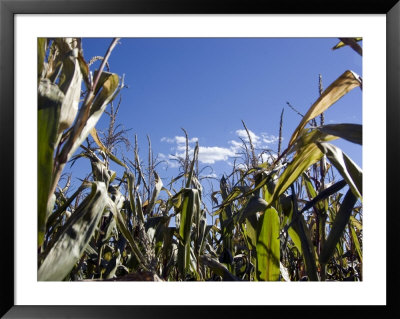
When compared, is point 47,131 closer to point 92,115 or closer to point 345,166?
point 92,115

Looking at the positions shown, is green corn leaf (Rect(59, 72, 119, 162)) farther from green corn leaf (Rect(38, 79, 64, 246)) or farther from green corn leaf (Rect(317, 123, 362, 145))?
green corn leaf (Rect(317, 123, 362, 145))

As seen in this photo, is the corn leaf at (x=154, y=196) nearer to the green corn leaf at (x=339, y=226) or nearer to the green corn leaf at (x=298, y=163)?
the green corn leaf at (x=298, y=163)

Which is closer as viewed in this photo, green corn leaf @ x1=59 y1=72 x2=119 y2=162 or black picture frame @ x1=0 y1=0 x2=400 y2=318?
green corn leaf @ x1=59 y1=72 x2=119 y2=162

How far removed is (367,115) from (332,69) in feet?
1.16

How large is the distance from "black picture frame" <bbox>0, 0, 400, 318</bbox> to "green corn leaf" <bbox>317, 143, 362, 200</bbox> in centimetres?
30

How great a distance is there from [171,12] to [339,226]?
80cm

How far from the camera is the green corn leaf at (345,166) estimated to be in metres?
0.92

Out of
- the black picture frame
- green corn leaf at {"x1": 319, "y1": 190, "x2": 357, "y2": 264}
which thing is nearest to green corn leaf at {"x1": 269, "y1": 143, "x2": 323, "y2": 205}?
green corn leaf at {"x1": 319, "y1": 190, "x2": 357, "y2": 264}

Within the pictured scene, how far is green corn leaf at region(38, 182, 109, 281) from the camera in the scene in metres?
0.86

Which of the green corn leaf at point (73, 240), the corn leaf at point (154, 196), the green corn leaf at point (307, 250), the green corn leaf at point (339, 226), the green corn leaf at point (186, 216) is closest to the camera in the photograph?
the green corn leaf at point (73, 240)

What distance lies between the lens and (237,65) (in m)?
1.47

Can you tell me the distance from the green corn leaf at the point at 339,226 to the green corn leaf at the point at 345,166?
0.11 feet

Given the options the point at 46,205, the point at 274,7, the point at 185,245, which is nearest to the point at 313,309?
the point at 185,245

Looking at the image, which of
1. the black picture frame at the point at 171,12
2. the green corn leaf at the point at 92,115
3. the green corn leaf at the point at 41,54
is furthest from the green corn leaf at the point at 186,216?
the green corn leaf at the point at 41,54
